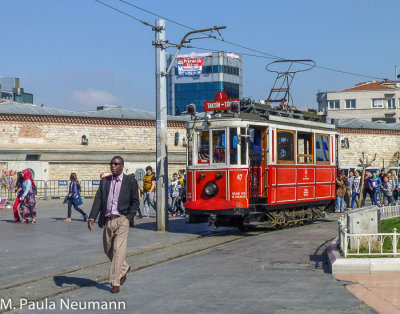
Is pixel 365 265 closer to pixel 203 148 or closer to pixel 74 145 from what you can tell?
pixel 203 148

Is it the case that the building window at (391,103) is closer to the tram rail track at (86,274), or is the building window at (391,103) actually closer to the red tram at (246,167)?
the red tram at (246,167)

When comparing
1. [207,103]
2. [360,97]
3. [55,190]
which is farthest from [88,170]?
[360,97]

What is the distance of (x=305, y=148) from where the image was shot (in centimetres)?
1931

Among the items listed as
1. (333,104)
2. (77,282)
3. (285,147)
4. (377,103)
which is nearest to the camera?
(77,282)

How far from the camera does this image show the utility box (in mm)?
11805

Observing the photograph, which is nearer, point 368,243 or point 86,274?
point 86,274

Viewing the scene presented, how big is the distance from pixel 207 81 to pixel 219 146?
322 ft

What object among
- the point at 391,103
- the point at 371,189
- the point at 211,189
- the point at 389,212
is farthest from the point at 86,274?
the point at 391,103

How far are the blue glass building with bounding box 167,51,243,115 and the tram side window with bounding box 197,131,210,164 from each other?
95128 millimetres

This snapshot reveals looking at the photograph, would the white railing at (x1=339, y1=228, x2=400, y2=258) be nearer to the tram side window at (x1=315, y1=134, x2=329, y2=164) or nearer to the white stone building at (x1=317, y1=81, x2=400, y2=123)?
the tram side window at (x1=315, y1=134, x2=329, y2=164)

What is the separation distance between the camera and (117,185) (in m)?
9.52

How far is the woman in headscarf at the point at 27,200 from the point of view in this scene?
Answer: 21.0 metres

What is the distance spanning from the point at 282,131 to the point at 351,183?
10341mm

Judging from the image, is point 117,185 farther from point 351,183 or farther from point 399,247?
point 351,183
